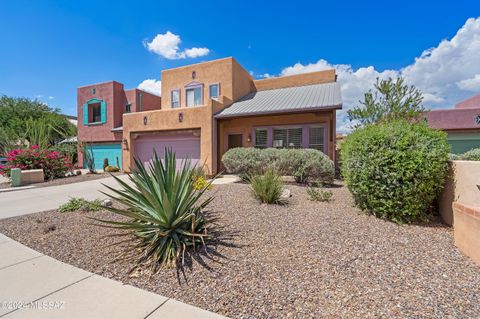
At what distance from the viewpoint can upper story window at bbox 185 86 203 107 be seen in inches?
628

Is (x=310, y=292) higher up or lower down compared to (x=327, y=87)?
lower down

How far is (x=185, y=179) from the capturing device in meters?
3.78

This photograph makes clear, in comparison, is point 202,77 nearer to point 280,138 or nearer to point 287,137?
point 280,138

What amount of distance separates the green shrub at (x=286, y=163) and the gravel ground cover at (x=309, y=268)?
14.0ft

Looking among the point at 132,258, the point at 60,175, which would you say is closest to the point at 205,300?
the point at 132,258

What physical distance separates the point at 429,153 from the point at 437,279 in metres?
2.65

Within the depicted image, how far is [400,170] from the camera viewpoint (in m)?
4.45

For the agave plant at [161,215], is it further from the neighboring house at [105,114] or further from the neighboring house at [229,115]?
the neighboring house at [105,114]

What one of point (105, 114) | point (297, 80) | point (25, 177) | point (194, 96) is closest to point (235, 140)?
point (194, 96)

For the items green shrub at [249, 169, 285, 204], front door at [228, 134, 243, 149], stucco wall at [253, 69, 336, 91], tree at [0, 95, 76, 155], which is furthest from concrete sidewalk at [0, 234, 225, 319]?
tree at [0, 95, 76, 155]

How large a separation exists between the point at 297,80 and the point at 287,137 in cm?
561

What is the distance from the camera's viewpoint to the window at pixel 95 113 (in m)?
21.0

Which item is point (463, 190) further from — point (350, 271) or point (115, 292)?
point (115, 292)

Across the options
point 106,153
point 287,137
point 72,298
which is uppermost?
point 287,137
